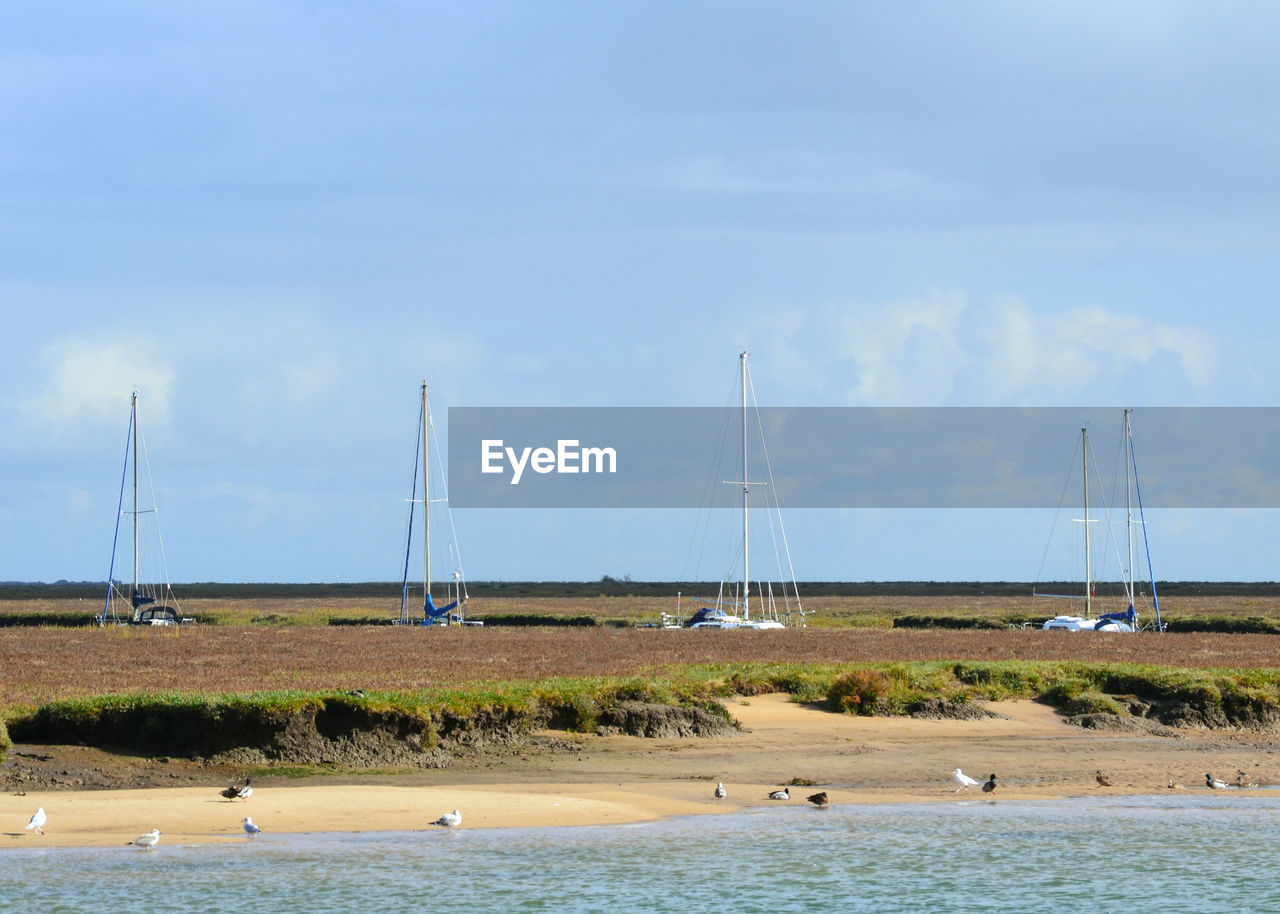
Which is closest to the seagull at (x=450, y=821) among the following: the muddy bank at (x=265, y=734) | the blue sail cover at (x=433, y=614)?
the muddy bank at (x=265, y=734)

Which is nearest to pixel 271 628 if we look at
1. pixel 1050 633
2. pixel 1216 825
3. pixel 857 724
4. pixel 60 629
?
pixel 60 629

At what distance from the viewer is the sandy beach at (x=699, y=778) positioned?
1969cm

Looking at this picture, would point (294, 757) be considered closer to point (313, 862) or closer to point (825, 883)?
point (313, 862)

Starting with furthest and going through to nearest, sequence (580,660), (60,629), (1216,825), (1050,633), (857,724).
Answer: (60,629) < (1050,633) < (580,660) < (857,724) < (1216,825)

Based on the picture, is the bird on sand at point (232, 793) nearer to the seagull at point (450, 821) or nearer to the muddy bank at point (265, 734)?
the muddy bank at point (265, 734)

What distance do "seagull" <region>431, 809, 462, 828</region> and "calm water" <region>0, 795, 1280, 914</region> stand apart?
0.21m

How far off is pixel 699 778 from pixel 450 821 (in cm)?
598

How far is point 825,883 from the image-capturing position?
1747 cm

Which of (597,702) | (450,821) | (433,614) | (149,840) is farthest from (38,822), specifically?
(433,614)

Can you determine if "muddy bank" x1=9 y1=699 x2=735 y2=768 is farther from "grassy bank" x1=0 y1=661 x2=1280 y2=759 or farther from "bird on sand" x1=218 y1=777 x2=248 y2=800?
"bird on sand" x1=218 y1=777 x2=248 y2=800

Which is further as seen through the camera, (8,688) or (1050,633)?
(1050,633)

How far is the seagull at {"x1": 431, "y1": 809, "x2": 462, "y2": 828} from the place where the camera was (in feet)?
63.8

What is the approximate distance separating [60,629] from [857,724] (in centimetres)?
5500

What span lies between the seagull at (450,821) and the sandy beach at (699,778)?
0.23 meters
